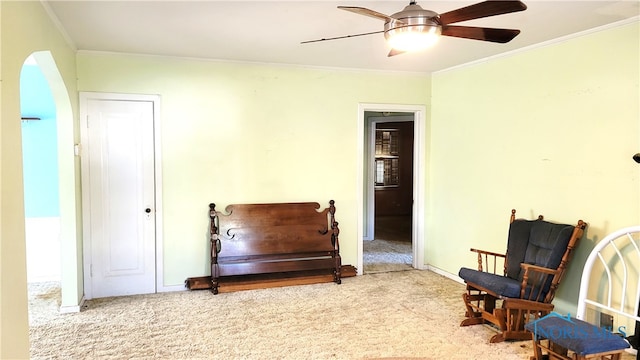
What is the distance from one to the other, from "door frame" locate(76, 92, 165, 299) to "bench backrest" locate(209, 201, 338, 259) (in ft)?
1.82

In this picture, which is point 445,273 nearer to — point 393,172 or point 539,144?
point 539,144

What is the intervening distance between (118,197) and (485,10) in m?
3.69

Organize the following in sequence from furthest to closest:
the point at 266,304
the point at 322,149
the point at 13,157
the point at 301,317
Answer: the point at 322,149
the point at 266,304
the point at 301,317
the point at 13,157

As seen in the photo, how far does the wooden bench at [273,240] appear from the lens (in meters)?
4.39

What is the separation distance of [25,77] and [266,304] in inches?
125

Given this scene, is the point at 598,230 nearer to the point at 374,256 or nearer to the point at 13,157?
Answer: the point at 374,256

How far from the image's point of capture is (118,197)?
423 cm

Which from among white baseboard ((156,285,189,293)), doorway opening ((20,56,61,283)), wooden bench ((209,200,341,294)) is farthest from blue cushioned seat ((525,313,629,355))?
doorway opening ((20,56,61,283))

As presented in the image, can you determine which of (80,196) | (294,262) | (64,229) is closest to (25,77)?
(80,196)

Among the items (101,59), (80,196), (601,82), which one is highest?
(101,59)

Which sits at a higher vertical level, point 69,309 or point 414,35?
point 414,35

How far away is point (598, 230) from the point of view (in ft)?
10.7

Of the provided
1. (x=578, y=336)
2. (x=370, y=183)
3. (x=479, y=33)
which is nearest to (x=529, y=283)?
(x=578, y=336)

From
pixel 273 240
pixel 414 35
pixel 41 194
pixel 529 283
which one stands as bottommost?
pixel 529 283
